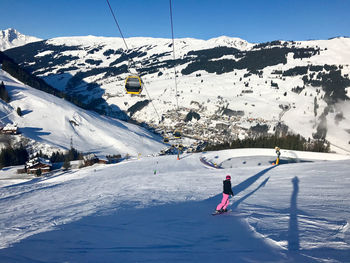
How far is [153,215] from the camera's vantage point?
7320 millimetres

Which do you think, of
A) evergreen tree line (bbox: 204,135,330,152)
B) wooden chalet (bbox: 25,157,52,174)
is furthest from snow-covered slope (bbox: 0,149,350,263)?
evergreen tree line (bbox: 204,135,330,152)

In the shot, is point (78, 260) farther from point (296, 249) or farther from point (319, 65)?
point (319, 65)

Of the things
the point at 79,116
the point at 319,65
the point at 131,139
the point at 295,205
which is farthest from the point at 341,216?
the point at 319,65

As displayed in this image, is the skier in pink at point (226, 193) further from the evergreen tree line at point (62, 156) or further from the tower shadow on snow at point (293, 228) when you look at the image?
the evergreen tree line at point (62, 156)

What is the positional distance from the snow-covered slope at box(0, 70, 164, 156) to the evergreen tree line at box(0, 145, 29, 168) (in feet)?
18.4

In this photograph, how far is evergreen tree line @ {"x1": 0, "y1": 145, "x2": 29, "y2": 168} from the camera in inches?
2103

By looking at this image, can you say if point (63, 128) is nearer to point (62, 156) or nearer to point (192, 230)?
point (62, 156)

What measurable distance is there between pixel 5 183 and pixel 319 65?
205 meters

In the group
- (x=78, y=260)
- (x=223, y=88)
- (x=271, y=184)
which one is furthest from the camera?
(x=223, y=88)

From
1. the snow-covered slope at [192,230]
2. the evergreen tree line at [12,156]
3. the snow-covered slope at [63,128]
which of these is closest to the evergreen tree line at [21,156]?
the evergreen tree line at [12,156]

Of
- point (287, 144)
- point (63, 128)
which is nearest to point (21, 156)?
point (63, 128)

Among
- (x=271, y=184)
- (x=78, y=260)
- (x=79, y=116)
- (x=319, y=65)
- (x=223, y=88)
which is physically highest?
(x=319, y=65)

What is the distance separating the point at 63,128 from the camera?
8044 centimetres

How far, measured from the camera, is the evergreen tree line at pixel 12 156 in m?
53.4
